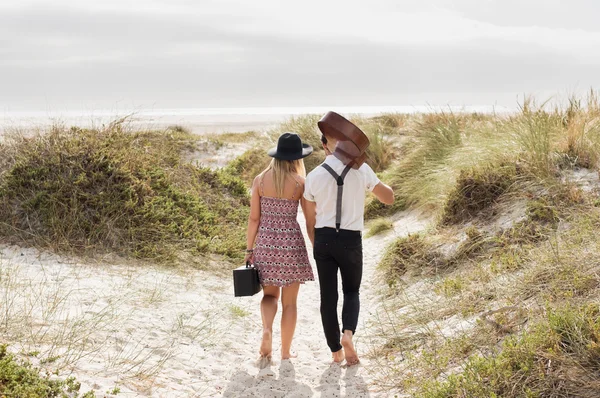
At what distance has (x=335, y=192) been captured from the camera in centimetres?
513

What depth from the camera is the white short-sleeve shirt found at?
202 inches

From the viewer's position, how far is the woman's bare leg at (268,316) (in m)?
5.70

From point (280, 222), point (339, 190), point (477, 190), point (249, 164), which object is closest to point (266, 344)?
point (280, 222)

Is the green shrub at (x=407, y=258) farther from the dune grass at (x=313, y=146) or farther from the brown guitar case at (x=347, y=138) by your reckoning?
the dune grass at (x=313, y=146)

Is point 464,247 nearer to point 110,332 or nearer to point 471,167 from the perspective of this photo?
point 471,167

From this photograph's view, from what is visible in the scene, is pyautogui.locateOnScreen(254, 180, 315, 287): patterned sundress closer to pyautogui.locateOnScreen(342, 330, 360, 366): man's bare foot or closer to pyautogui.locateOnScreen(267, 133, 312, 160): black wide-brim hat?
pyautogui.locateOnScreen(267, 133, 312, 160): black wide-brim hat

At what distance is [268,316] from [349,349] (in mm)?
784

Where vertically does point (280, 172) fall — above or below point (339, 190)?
above

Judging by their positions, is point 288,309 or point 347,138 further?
point 288,309

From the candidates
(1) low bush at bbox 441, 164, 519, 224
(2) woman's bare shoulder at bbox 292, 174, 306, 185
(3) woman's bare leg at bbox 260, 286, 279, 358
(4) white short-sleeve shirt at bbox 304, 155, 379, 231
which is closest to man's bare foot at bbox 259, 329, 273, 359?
(3) woman's bare leg at bbox 260, 286, 279, 358

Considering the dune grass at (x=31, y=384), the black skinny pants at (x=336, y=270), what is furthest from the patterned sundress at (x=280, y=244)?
the dune grass at (x=31, y=384)

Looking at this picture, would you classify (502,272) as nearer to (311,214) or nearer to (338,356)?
(338,356)

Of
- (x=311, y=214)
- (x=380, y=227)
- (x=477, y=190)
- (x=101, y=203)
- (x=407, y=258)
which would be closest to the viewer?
(x=311, y=214)

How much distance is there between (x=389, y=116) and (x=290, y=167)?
15016 mm
